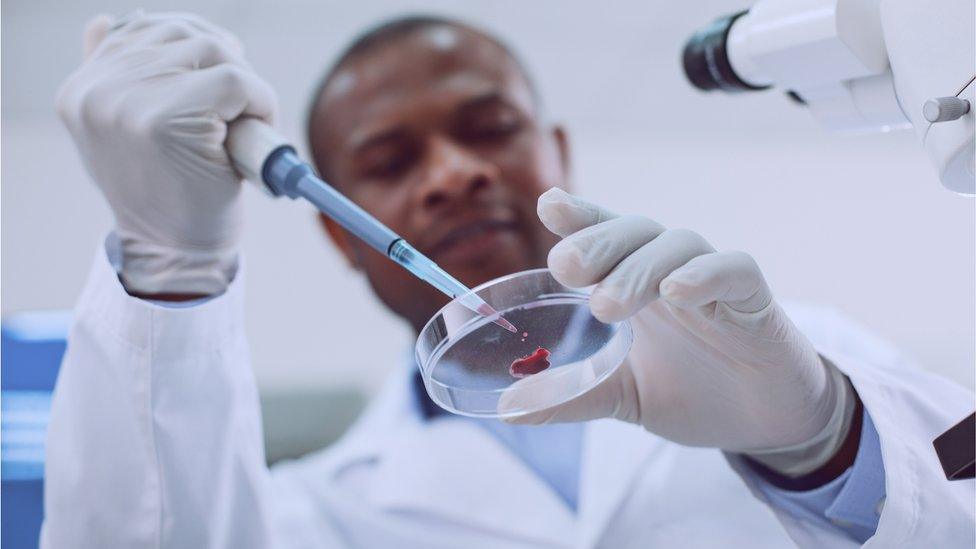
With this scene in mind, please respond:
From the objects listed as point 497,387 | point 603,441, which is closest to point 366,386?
point 603,441

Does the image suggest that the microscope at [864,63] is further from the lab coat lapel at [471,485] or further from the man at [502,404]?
the lab coat lapel at [471,485]

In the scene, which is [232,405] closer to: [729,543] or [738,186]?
[729,543]

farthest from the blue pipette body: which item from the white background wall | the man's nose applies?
the white background wall

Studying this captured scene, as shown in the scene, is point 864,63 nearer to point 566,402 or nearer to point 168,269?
point 566,402

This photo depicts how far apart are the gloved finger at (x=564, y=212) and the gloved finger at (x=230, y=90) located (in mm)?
413

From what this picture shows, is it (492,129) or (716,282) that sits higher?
(716,282)

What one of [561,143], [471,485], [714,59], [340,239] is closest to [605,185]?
[561,143]

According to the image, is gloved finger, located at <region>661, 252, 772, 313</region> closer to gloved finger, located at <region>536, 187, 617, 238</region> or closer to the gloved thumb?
gloved finger, located at <region>536, 187, 617, 238</region>

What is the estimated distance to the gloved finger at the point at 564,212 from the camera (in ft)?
2.39

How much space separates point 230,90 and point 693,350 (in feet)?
1.92

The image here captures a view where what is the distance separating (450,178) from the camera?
135cm

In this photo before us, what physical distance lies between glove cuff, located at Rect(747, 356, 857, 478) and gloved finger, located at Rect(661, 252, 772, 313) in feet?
0.64

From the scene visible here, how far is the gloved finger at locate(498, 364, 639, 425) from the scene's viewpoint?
0.72 meters

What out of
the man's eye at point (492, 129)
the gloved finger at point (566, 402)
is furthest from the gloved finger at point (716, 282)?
the man's eye at point (492, 129)
